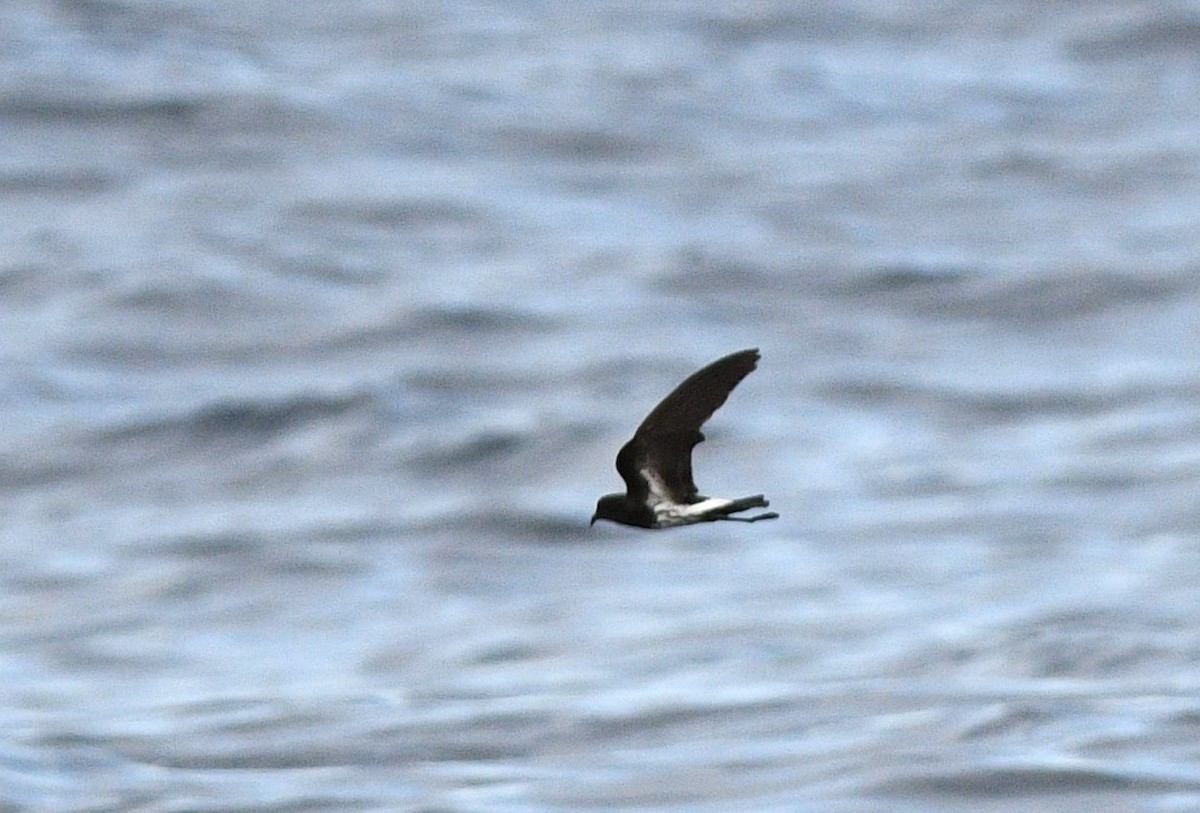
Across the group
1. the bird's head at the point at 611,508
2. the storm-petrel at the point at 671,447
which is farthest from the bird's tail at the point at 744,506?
the bird's head at the point at 611,508

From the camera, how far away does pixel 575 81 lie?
75688mm

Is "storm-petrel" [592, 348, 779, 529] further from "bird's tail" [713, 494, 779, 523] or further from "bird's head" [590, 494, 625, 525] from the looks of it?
"bird's tail" [713, 494, 779, 523]

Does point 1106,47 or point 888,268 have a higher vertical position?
point 1106,47

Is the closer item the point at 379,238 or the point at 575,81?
the point at 379,238

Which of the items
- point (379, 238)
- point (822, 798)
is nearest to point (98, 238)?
point (379, 238)

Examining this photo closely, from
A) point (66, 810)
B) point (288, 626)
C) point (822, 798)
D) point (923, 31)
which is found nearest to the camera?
point (822, 798)

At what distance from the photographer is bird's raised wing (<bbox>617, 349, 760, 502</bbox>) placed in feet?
25.5

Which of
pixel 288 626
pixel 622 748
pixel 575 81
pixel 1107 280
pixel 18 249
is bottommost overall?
pixel 622 748

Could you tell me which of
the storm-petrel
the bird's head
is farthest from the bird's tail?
the bird's head

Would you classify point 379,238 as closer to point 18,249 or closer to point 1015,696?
point 18,249

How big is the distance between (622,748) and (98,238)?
110ft

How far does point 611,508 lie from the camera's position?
7.91m

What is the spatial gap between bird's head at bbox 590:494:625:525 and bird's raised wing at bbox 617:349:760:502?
0.05m

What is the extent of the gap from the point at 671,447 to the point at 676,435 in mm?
40
